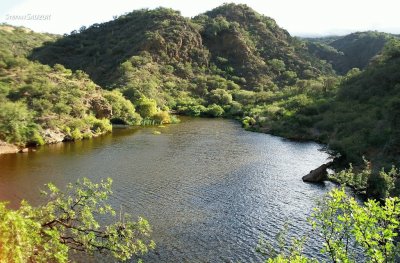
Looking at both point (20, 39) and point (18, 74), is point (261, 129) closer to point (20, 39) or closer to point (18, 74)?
point (18, 74)

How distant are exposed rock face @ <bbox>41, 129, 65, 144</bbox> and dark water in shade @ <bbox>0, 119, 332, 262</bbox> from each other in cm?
284

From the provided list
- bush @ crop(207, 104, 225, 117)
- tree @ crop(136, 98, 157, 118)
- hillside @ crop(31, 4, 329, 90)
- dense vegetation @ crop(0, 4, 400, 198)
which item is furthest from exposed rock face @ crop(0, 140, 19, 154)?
hillside @ crop(31, 4, 329, 90)

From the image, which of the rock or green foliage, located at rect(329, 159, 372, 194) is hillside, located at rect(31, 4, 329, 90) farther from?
green foliage, located at rect(329, 159, 372, 194)

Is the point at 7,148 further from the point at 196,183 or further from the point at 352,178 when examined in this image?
the point at 352,178

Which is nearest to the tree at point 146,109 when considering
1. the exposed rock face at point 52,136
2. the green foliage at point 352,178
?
the exposed rock face at point 52,136

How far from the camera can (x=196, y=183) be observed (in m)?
46.0

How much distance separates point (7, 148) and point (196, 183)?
108ft

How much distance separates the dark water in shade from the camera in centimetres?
3117

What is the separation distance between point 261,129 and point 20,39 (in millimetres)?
154231

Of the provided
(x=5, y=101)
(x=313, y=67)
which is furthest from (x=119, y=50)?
(x=5, y=101)

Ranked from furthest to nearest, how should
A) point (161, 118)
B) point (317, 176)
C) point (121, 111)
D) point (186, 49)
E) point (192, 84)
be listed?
point (186, 49) < point (192, 84) < point (161, 118) < point (121, 111) < point (317, 176)

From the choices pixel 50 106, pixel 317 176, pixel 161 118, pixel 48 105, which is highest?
pixel 48 105

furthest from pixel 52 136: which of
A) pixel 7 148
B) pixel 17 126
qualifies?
pixel 7 148

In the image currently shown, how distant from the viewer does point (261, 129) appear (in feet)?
301
